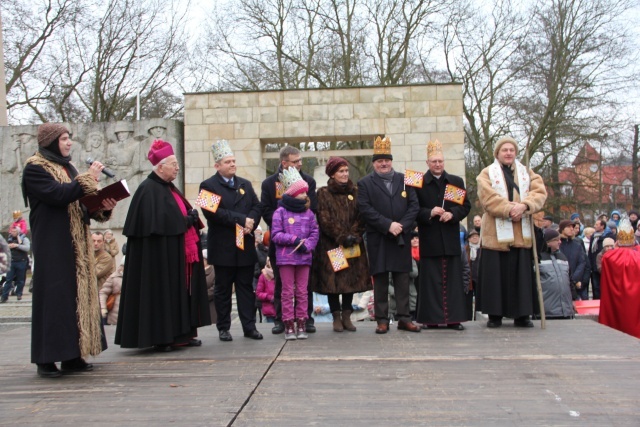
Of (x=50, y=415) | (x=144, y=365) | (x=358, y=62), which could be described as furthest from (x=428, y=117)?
(x=358, y=62)

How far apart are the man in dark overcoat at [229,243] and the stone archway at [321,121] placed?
28.4 ft

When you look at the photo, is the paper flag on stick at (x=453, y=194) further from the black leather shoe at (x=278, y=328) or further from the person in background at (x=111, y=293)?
the person in background at (x=111, y=293)

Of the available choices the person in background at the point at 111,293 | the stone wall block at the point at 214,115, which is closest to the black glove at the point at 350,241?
the person in background at the point at 111,293

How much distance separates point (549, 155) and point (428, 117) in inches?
434

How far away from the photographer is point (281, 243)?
6.17 metres

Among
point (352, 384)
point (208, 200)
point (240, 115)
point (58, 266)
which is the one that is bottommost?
point (352, 384)

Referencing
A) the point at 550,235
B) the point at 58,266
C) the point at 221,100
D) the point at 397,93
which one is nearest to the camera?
the point at 58,266

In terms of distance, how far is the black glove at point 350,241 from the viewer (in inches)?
255

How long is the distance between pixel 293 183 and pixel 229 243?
79cm

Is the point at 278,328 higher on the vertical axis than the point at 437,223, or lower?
lower

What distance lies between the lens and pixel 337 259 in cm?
652

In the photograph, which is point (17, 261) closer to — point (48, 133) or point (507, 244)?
point (48, 133)

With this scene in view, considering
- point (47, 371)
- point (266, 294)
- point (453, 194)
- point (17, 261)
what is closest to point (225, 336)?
point (47, 371)

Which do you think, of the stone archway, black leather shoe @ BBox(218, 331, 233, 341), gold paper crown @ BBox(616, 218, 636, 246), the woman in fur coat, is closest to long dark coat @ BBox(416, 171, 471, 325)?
the woman in fur coat
